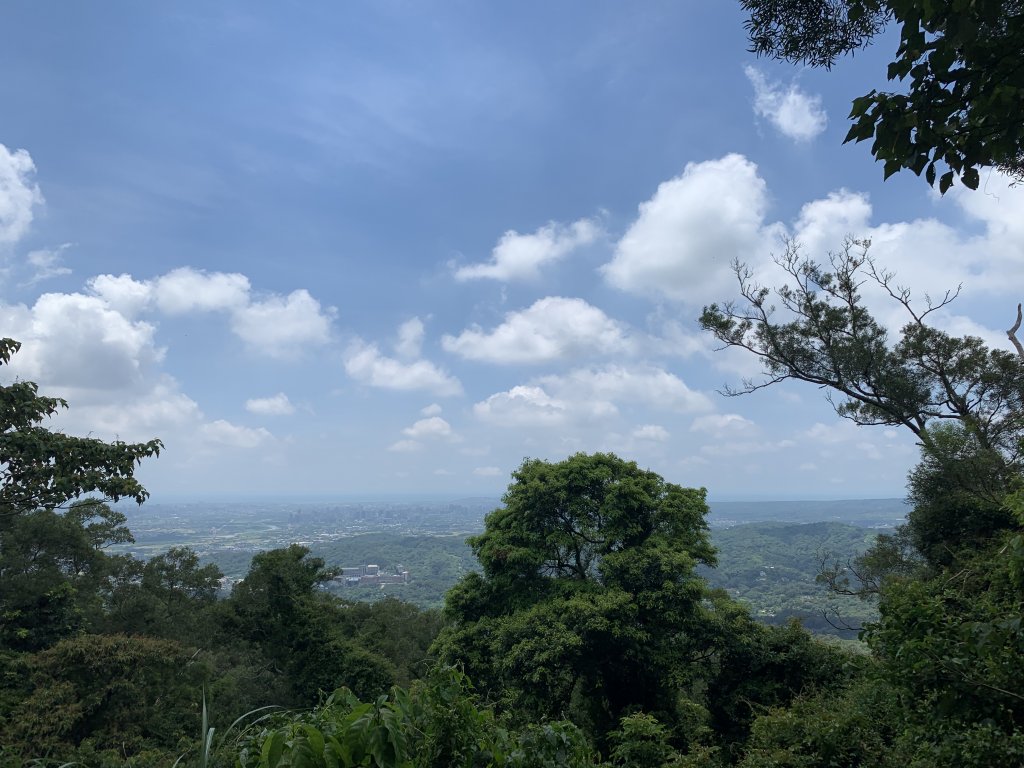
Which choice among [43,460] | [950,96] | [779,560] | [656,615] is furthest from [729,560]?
[950,96]

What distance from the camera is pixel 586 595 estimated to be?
11086 mm

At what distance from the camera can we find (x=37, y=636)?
48.1 feet

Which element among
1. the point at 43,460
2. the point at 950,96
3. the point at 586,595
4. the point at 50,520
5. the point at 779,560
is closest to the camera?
the point at 950,96

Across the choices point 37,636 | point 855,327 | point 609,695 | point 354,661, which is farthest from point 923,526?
point 37,636

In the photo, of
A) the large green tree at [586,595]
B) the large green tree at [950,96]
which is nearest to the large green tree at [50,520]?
the large green tree at [586,595]

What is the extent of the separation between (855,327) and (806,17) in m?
10.3

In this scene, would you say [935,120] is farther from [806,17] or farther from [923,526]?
[923,526]

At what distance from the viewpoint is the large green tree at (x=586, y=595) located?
10.6 metres

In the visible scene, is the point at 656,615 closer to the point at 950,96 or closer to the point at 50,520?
the point at 950,96

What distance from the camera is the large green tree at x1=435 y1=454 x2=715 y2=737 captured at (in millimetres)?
10555

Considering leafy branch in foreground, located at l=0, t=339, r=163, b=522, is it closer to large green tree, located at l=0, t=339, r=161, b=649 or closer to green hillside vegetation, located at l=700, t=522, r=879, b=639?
large green tree, located at l=0, t=339, r=161, b=649

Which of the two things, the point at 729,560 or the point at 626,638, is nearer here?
the point at 626,638

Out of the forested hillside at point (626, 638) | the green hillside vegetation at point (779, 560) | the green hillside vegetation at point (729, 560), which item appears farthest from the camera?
the green hillside vegetation at point (729, 560)

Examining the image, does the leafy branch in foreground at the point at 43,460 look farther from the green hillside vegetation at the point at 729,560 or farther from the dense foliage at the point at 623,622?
the green hillside vegetation at the point at 729,560
